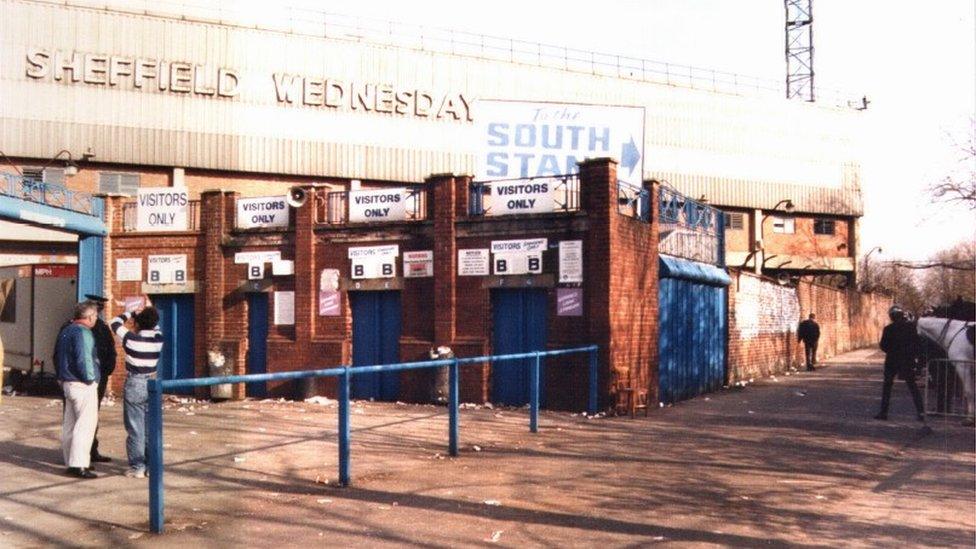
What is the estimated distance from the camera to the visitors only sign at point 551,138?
18406mm

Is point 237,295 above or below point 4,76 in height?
below

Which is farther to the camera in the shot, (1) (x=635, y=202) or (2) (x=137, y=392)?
(1) (x=635, y=202)

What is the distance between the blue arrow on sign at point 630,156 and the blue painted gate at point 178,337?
9565 mm

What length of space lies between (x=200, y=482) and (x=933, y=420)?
1087cm

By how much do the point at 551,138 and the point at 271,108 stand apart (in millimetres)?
20133

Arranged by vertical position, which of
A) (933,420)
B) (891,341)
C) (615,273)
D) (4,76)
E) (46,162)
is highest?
(4,76)

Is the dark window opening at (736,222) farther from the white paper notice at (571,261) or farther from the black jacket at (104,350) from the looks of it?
the black jacket at (104,350)

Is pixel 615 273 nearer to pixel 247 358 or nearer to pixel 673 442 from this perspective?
pixel 673 442

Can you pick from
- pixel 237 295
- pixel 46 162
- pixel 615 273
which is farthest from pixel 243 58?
pixel 615 273

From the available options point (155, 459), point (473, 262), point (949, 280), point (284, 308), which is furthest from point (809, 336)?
point (949, 280)

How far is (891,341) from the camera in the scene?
14297 mm

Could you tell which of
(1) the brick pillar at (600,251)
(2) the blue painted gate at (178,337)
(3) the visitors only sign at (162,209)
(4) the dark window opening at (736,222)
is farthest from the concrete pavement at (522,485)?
(4) the dark window opening at (736,222)

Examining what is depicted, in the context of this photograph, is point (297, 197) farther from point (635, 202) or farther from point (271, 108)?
point (271, 108)

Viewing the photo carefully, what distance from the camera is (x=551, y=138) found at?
18.8 meters
